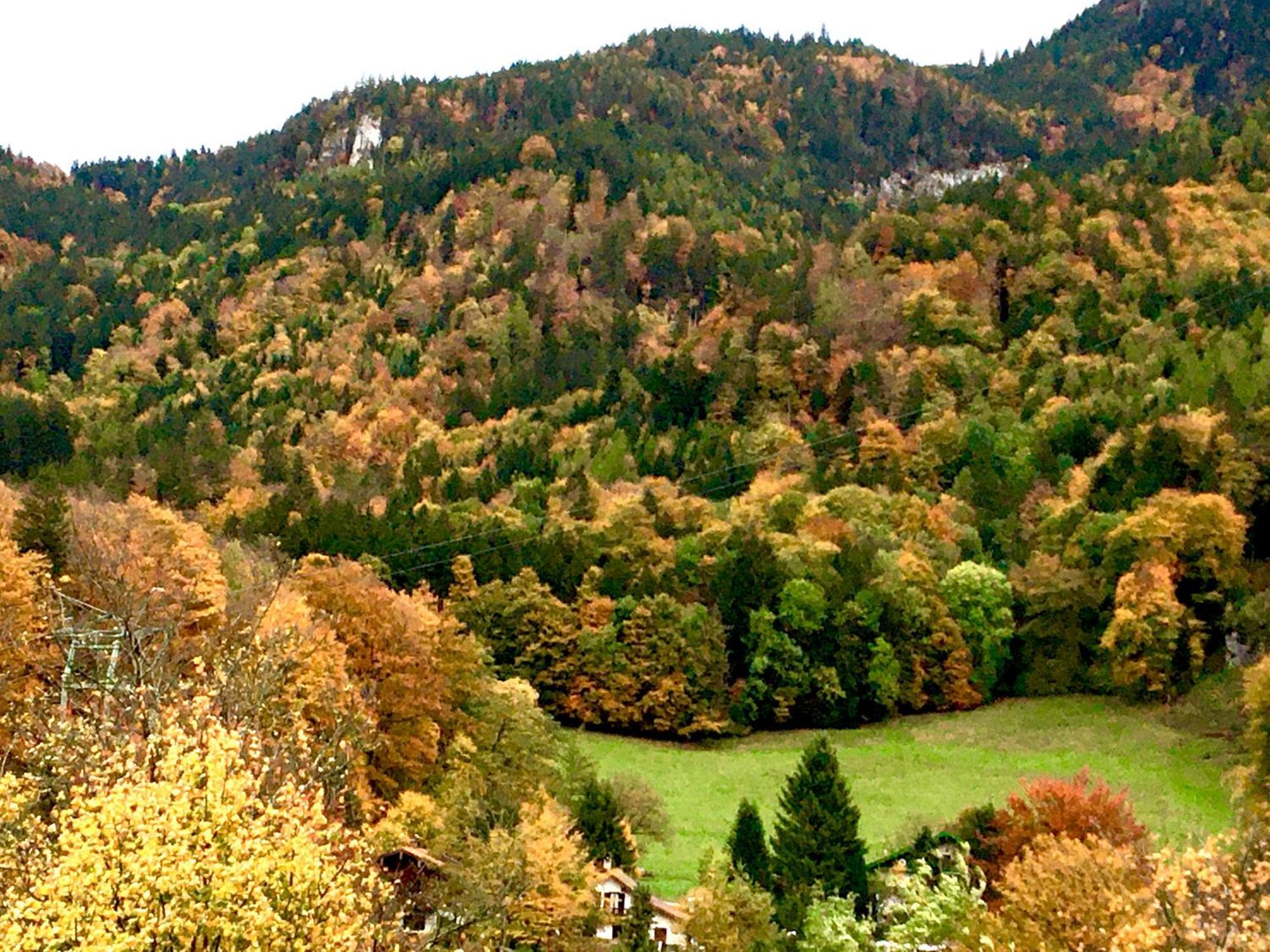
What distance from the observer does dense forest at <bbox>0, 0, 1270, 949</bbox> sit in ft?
106

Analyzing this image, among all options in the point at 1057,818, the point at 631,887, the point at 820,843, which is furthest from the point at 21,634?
the point at 1057,818

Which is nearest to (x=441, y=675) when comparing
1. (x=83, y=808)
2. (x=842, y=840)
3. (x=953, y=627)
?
(x=842, y=840)

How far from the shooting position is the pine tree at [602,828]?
171ft

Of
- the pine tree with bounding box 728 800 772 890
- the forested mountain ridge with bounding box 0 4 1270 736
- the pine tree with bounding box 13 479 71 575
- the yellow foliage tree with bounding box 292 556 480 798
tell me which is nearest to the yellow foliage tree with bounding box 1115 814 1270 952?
the pine tree with bounding box 728 800 772 890

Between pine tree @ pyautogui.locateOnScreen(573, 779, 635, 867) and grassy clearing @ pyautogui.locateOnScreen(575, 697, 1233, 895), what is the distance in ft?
13.1

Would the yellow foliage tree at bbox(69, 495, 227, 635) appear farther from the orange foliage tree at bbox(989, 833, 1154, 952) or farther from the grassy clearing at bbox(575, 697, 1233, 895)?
the grassy clearing at bbox(575, 697, 1233, 895)

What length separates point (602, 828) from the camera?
52531 millimetres

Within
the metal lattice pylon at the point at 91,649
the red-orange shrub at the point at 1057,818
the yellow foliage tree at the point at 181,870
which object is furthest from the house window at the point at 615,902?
the yellow foliage tree at the point at 181,870

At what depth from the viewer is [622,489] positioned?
132375mm

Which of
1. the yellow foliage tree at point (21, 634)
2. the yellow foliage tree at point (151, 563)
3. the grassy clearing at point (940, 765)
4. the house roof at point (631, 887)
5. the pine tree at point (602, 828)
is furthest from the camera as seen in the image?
the grassy clearing at point (940, 765)

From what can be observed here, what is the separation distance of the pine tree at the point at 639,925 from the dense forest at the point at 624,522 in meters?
1.84

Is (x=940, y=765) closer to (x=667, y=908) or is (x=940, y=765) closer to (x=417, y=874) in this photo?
(x=667, y=908)

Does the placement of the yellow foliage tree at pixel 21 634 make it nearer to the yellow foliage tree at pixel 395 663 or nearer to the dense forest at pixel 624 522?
the dense forest at pixel 624 522

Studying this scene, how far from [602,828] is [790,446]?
297 feet
